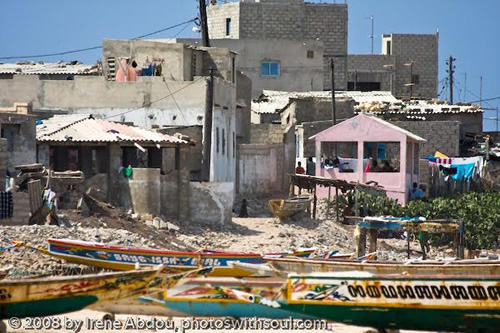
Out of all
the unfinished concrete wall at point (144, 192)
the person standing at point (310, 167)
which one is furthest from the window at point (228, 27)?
the unfinished concrete wall at point (144, 192)

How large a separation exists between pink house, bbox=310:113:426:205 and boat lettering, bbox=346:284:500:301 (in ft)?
74.5

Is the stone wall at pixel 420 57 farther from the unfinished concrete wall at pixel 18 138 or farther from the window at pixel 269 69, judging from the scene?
the unfinished concrete wall at pixel 18 138

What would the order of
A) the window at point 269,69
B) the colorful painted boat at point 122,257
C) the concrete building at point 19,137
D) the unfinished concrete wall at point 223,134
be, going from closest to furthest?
the colorful painted boat at point 122,257
the concrete building at point 19,137
the unfinished concrete wall at point 223,134
the window at point 269,69

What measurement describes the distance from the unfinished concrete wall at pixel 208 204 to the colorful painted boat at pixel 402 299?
589 inches

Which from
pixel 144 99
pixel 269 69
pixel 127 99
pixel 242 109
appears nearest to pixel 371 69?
pixel 269 69

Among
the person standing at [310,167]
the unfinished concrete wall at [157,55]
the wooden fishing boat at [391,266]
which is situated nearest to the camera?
the wooden fishing boat at [391,266]

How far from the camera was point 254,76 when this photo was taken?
60.2 metres

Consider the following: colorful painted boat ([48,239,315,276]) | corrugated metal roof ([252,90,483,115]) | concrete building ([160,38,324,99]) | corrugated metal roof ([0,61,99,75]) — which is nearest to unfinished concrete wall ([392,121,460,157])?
corrugated metal roof ([252,90,483,115])

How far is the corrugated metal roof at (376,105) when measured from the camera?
51500 millimetres

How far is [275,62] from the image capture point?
6062cm

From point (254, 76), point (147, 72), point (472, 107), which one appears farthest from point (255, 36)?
point (147, 72)

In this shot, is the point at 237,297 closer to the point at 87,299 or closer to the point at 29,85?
the point at 87,299

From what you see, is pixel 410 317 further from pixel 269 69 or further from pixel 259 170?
pixel 269 69

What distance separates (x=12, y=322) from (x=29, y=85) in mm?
22574
